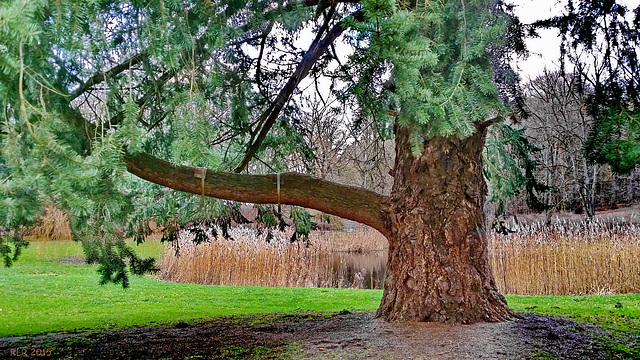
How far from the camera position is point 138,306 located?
5980 millimetres

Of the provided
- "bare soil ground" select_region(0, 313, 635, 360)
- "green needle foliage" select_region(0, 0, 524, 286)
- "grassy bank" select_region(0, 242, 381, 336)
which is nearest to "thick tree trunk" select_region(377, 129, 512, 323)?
"bare soil ground" select_region(0, 313, 635, 360)

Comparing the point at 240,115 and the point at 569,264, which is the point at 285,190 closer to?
the point at 240,115

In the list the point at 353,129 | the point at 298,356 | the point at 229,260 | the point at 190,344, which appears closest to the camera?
the point at 298,356

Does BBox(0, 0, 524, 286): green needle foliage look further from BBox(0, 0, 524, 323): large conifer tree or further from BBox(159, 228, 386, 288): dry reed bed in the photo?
BBox(159, 228, 386, 288): dry reed bed

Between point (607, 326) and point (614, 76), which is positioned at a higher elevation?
point (614, 76)

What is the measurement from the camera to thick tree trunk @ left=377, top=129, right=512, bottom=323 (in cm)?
343

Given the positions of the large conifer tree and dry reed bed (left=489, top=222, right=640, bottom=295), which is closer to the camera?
the large conifer tree

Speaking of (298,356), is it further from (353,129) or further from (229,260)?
(229,260)

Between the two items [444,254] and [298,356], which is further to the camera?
[444,254]

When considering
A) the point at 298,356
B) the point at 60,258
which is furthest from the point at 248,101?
the point at 60,258

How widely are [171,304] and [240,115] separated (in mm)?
2801

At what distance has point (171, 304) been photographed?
603 cm

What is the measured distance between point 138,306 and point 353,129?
124 inches

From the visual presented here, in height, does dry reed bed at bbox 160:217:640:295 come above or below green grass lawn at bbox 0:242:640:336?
above
